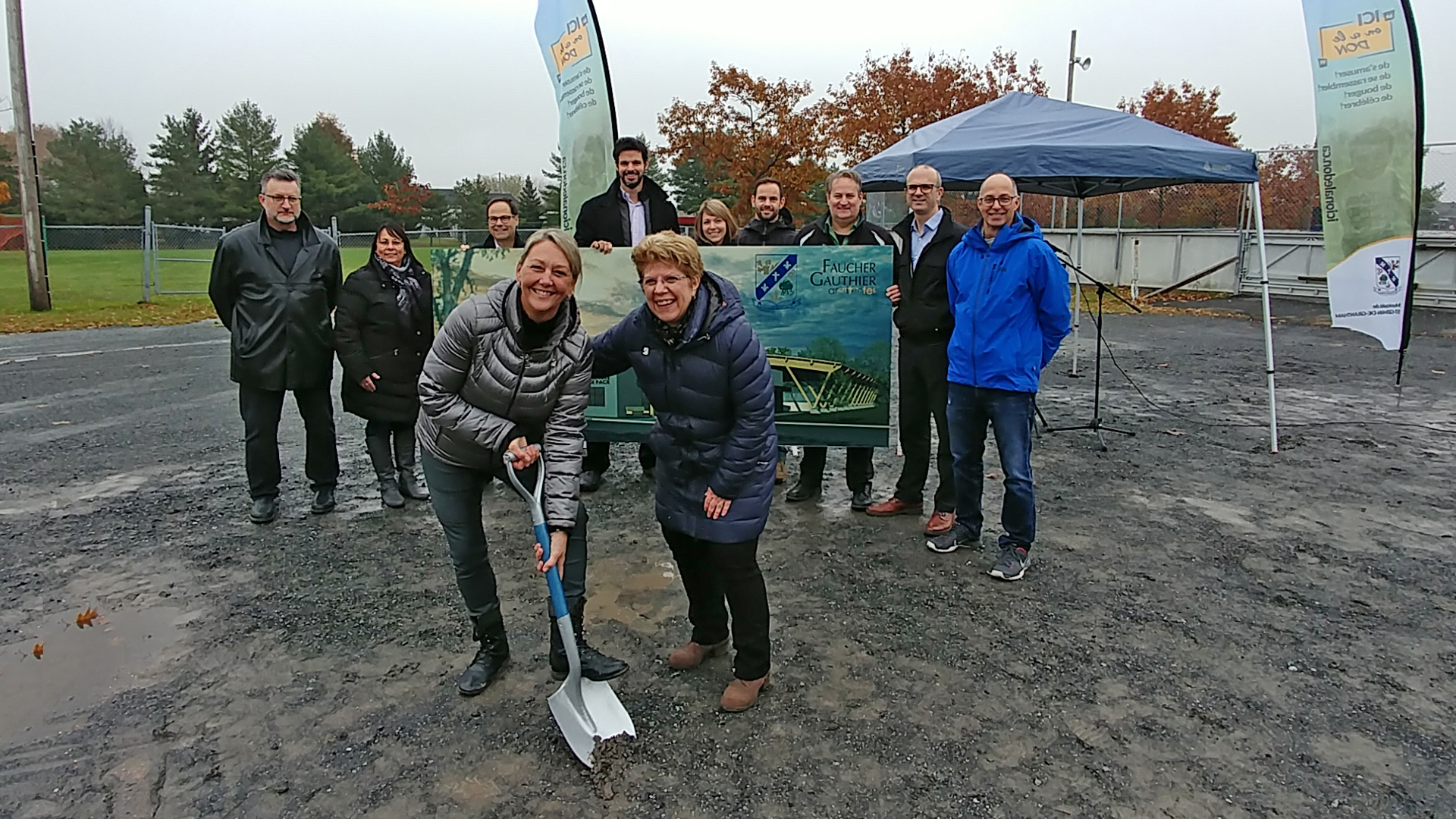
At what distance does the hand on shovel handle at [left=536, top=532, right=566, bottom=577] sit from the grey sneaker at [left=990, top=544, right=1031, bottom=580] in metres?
2.22

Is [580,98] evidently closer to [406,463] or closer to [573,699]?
[406,463]

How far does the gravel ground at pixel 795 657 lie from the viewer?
2592 millimetres

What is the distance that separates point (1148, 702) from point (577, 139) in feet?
21.0

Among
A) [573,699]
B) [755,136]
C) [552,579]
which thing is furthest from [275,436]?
[755,136]

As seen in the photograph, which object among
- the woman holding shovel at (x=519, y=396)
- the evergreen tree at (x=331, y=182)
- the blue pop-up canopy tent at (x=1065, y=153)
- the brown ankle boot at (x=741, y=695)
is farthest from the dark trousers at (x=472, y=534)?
the evergreen tree at (x=331, y=182)

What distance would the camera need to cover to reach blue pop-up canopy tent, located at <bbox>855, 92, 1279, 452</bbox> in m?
6.25

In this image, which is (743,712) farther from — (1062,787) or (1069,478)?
(1069,478)

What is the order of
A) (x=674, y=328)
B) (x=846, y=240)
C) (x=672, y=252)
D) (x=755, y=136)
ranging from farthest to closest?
(x=755, y=136) → (x=846, y=240) → (x=674, y=328) → (x=672, y=252)

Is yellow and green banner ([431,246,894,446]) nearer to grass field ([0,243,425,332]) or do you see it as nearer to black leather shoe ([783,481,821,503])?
black leather shoe ([783,481,821,503])

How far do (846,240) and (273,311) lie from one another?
322 centimetres

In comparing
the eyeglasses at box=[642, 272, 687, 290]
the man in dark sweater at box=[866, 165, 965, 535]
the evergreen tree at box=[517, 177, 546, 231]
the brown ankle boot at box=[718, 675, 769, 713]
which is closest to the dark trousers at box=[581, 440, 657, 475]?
the man in dark sweater at box=[866, 165, 965, 535]

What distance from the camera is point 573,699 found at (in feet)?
9.19

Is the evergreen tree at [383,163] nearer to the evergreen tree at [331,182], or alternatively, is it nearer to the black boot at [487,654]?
the evergreen tree at [331,182]

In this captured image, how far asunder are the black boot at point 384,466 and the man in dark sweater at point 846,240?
2.38 m
